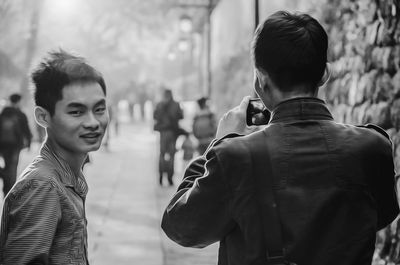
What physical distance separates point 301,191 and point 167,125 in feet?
34.7

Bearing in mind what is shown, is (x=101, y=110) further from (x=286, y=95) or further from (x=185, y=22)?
(x=185, y=22)

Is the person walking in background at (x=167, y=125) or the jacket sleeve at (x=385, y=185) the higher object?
the jacket sleeve at (x=385, y=185)

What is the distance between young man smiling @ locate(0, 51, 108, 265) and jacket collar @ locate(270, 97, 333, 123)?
650 mm

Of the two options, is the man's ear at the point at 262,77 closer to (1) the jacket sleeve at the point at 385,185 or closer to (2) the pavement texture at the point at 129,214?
(1) the jacket sleeve at the point at 385,185

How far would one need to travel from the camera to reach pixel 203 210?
1.92 meters

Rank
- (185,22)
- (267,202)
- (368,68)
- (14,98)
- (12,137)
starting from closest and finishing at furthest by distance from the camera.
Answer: (267,202) → (368,68) → (12,137) → (14,98) → (185,22)

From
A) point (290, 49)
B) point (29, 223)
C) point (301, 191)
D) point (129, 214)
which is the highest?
point (290, 49)

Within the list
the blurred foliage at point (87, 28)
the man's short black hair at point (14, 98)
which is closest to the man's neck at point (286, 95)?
the man's short black hair at point (14, 98)

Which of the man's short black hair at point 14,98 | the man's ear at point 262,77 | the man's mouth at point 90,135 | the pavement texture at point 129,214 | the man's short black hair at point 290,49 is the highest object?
the man's short black hair at point 290,49

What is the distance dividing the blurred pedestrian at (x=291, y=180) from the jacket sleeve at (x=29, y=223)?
0.36 metres

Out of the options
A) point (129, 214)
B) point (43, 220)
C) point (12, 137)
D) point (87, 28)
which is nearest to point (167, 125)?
point (129, 214)

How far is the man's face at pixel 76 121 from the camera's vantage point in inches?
88.1

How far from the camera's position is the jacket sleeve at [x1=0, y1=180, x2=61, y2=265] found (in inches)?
76.1

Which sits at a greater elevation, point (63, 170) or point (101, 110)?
point (101, 110)
